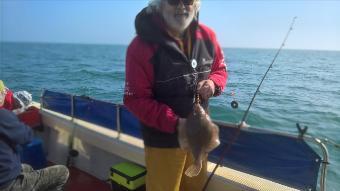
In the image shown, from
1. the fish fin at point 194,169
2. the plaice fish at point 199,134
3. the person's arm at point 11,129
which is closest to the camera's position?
the plaice fish at point 199,134

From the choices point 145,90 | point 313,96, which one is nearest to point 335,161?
point 313,96

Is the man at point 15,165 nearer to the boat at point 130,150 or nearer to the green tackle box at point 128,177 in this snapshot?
the green tackle box at point 128,177

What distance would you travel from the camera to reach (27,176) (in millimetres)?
3287

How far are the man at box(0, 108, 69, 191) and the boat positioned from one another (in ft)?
3.41

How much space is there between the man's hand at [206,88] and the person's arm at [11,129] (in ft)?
5.34

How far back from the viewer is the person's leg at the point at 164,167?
267 centimetres

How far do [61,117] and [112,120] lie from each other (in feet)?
3.44

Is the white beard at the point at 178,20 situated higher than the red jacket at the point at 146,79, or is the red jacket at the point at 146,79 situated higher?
the white beard at the point at 178,20

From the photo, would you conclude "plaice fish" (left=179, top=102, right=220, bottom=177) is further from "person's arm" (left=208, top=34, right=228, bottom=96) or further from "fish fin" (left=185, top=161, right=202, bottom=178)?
"person's arm" (left=208, top=34, right=228, bottom=96)

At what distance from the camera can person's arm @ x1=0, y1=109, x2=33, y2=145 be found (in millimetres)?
2924

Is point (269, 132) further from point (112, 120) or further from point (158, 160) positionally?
point (112, 120)

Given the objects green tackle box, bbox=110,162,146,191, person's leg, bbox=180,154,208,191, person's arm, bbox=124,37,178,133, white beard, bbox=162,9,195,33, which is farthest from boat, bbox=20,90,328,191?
white beard, bbox=162,9,195,33

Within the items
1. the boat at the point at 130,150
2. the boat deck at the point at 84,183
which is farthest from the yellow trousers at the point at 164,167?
the boat deck at the point at 84,183

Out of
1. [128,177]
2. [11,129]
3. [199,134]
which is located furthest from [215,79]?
[11,129]
